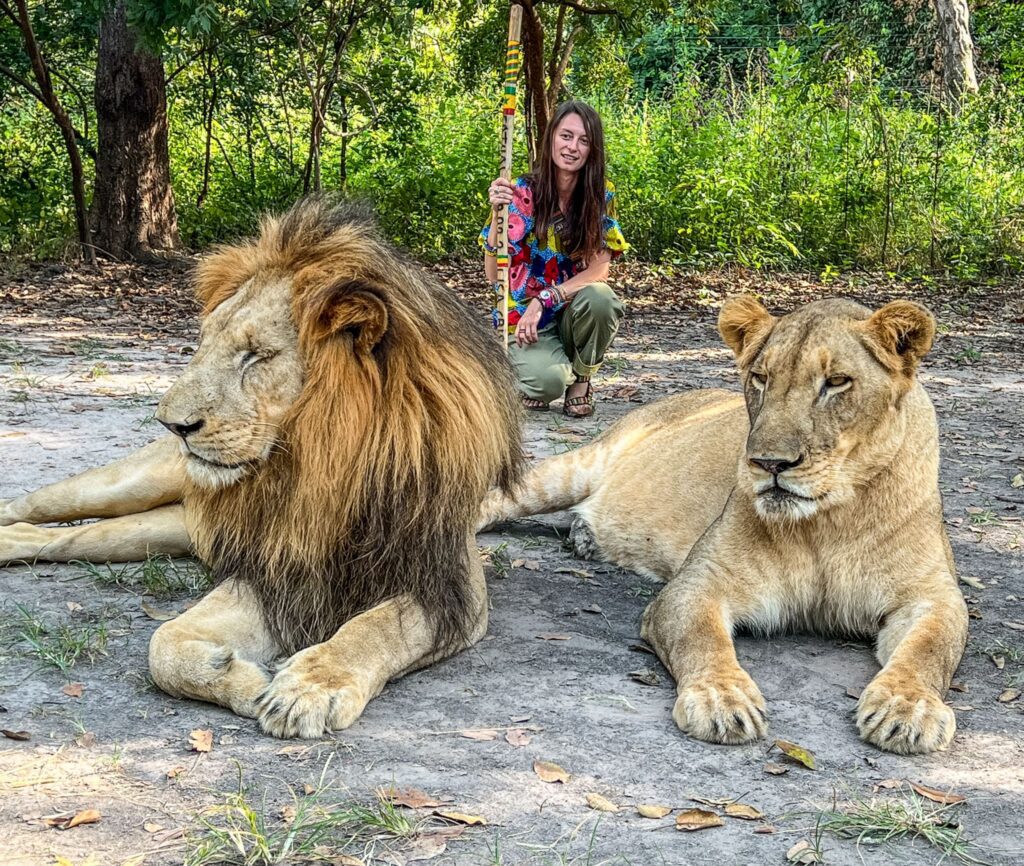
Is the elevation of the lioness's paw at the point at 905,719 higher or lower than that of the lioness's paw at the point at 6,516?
lower

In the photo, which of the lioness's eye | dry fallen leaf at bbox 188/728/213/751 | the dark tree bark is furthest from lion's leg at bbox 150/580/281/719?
the dark tree bark

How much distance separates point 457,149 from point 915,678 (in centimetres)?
1091

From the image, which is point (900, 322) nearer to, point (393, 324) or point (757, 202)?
point (393, 324)

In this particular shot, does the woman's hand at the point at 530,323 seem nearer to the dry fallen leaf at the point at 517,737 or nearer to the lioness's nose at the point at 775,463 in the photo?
the lioness's nose at the point at 775,463

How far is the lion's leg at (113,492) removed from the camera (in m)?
3.92

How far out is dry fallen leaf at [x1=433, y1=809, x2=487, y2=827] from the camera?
2.30 meters

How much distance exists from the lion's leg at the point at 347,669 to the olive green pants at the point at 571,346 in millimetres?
3523

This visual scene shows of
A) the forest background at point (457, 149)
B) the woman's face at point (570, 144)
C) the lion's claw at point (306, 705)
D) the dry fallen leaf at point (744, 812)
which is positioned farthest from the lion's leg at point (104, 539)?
the forest background at point (457, 149)

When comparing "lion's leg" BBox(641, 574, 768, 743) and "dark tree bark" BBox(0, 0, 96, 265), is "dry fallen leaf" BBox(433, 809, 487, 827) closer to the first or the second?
"lion's leg" BBox(641, 574, 768, 743)

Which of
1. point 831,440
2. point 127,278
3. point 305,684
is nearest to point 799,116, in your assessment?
point 127,278

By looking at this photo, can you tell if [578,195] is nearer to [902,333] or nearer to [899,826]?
[902,333]

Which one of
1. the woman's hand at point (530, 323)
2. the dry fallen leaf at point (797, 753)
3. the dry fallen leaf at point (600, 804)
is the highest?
the woman's hand at point (530, 323)

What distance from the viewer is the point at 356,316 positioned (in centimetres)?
292

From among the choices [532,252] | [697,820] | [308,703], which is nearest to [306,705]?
[308,703]
